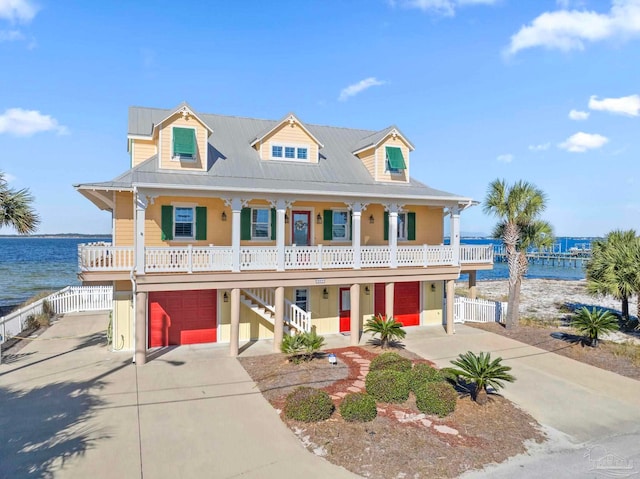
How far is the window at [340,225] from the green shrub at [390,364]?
672 cm

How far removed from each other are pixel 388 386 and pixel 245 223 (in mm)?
8694

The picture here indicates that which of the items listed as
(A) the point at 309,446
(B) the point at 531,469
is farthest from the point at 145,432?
(B) the point at 531,469

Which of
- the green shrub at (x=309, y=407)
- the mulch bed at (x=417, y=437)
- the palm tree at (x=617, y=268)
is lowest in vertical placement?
the mulch bed at (x=417, y=437)

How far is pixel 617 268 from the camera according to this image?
61.7ft

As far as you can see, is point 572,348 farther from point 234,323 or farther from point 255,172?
point 255,172

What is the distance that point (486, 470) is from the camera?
7559 millimetres

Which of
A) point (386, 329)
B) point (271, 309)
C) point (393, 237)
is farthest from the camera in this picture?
point (393, 237)

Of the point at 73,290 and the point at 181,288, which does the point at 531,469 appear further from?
the point at 73,290

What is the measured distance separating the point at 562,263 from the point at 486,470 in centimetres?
9436

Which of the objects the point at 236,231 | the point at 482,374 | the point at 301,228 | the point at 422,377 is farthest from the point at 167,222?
the point at 482,374

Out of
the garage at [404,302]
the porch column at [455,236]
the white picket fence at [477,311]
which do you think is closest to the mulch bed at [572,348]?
the white picket fence at [477,311]

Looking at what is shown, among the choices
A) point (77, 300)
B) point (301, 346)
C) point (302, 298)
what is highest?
point (302, 298)

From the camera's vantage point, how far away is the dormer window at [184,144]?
1532 cm

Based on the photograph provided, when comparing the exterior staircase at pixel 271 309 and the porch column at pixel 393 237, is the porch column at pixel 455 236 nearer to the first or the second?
the porch column at pixel 393 237
